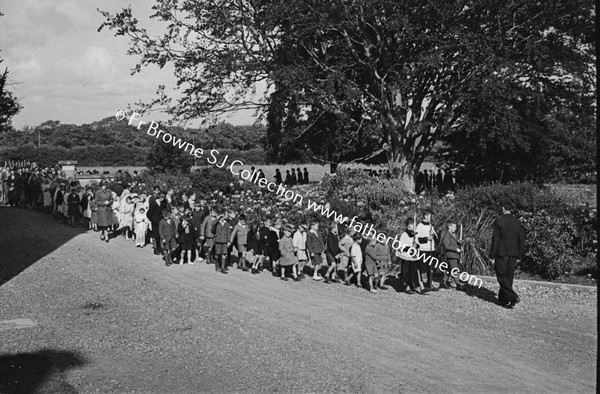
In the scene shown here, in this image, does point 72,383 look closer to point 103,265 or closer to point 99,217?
point 103,265

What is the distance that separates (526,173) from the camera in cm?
2517

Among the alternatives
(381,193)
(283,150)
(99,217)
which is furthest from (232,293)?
(283,150)

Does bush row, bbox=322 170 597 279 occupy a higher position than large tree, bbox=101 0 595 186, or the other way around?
large tree, bbox=101 0 595 186

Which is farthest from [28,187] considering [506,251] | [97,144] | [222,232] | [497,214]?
[97,144]

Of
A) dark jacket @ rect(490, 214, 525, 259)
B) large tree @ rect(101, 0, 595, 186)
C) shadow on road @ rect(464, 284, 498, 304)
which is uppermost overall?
large tree @ rect(101, 0, 595, 186)

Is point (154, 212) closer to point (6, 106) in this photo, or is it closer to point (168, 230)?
point (168, 230)

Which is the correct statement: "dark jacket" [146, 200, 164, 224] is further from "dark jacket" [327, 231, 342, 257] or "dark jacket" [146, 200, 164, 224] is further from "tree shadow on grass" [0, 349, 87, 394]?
"tree shadow on grass" [0, 349, 87, 394]

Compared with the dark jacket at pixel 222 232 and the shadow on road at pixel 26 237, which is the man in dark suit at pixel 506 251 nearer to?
the dark jacket at pixel 222 232

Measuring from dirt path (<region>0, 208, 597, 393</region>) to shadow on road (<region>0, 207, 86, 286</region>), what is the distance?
1.01 m

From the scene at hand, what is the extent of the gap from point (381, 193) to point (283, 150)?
11.3 m

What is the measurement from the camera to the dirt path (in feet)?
24.3

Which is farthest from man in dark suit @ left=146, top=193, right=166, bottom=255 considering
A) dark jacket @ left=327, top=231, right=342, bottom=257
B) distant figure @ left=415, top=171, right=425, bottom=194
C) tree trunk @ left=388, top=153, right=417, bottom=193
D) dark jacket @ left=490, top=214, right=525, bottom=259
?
distant figure @ left=415, top=171, right=425, bottom=194

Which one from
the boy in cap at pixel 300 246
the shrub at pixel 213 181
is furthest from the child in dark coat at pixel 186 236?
the shrub at pixel 213 181

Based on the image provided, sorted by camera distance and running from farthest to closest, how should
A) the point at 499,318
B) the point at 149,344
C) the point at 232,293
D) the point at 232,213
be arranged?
the point at 232,213, the point at 232,293, the point at 499,318, the point at 149,344
